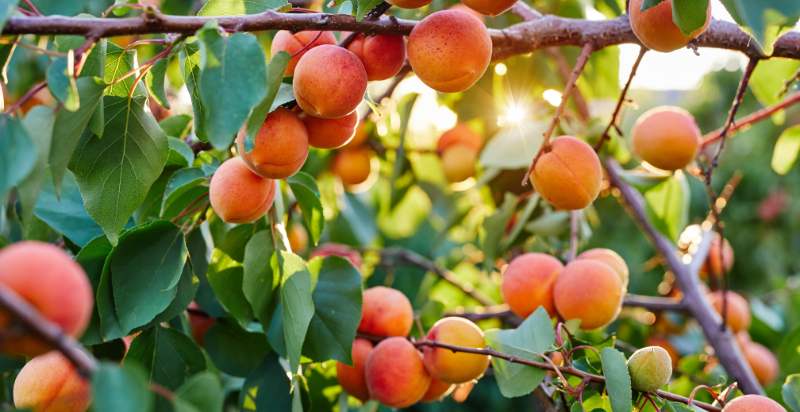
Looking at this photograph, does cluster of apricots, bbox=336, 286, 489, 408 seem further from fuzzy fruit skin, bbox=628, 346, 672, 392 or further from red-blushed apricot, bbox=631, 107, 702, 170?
red-blushed apricot, bbox=631, 107, 702, 170

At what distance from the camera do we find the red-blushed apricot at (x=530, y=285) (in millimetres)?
1011

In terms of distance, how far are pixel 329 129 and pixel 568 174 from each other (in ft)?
0.89

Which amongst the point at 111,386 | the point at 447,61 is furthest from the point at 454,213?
the point at 111,386

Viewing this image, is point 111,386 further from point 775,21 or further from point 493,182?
point 493,182

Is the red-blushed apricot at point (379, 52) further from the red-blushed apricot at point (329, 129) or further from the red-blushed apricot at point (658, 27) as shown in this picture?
the red-blushed apricot at point (658, 27)

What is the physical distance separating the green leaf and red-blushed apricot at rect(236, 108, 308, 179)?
0.29 feet

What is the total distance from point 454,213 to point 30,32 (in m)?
1.10

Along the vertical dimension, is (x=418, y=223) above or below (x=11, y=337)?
below

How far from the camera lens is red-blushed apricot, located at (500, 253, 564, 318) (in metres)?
1.01

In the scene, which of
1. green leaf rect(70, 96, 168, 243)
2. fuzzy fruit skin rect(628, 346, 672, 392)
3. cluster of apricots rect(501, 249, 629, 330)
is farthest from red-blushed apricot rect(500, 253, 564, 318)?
green leaf rect(70, 96, 168, 243)

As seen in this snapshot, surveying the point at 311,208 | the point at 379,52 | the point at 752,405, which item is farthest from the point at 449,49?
the point at 752,405

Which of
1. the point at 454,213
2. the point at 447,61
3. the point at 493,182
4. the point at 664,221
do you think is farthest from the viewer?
the point at 454,213

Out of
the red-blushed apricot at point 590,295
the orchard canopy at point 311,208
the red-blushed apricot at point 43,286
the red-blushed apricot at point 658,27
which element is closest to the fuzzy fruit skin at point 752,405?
the orchard canopy at point 311,208

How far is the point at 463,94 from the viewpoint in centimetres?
144
